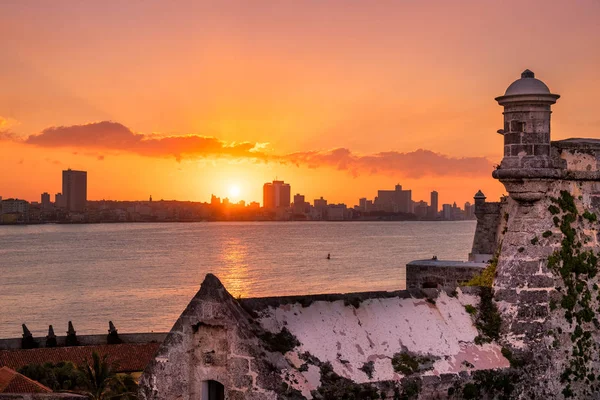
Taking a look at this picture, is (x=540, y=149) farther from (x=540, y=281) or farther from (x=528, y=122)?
(x=540, y=281)

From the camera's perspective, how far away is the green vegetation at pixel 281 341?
9.75m

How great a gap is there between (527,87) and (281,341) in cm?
535

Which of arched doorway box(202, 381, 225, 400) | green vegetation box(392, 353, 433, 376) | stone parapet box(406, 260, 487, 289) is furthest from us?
stone parapet box(406, 260, 487, 289)

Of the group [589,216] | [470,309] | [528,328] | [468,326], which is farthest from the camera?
[589,216]

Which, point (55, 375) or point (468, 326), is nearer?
point (468, 326)

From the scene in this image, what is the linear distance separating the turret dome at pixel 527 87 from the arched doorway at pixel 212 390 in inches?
236

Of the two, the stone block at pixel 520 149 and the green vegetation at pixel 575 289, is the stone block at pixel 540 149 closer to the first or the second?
the stone block at pixel 520 149

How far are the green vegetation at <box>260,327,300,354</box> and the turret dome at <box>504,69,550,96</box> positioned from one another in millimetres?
5025

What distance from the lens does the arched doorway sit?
9.85 m

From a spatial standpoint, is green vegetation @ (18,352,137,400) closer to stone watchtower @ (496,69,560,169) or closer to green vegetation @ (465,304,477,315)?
green vegetation @ (465,304,477,315)

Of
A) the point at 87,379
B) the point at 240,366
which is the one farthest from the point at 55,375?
the point at 240,366

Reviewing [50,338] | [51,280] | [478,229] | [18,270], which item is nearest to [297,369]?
[478,229]

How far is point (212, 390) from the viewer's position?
32.5ft

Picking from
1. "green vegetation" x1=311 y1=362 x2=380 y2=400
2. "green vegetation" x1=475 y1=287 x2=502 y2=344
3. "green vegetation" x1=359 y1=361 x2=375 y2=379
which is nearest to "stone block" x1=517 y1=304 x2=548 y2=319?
"green vegetation" x1=475 y1=287 x2=502 y2=344
